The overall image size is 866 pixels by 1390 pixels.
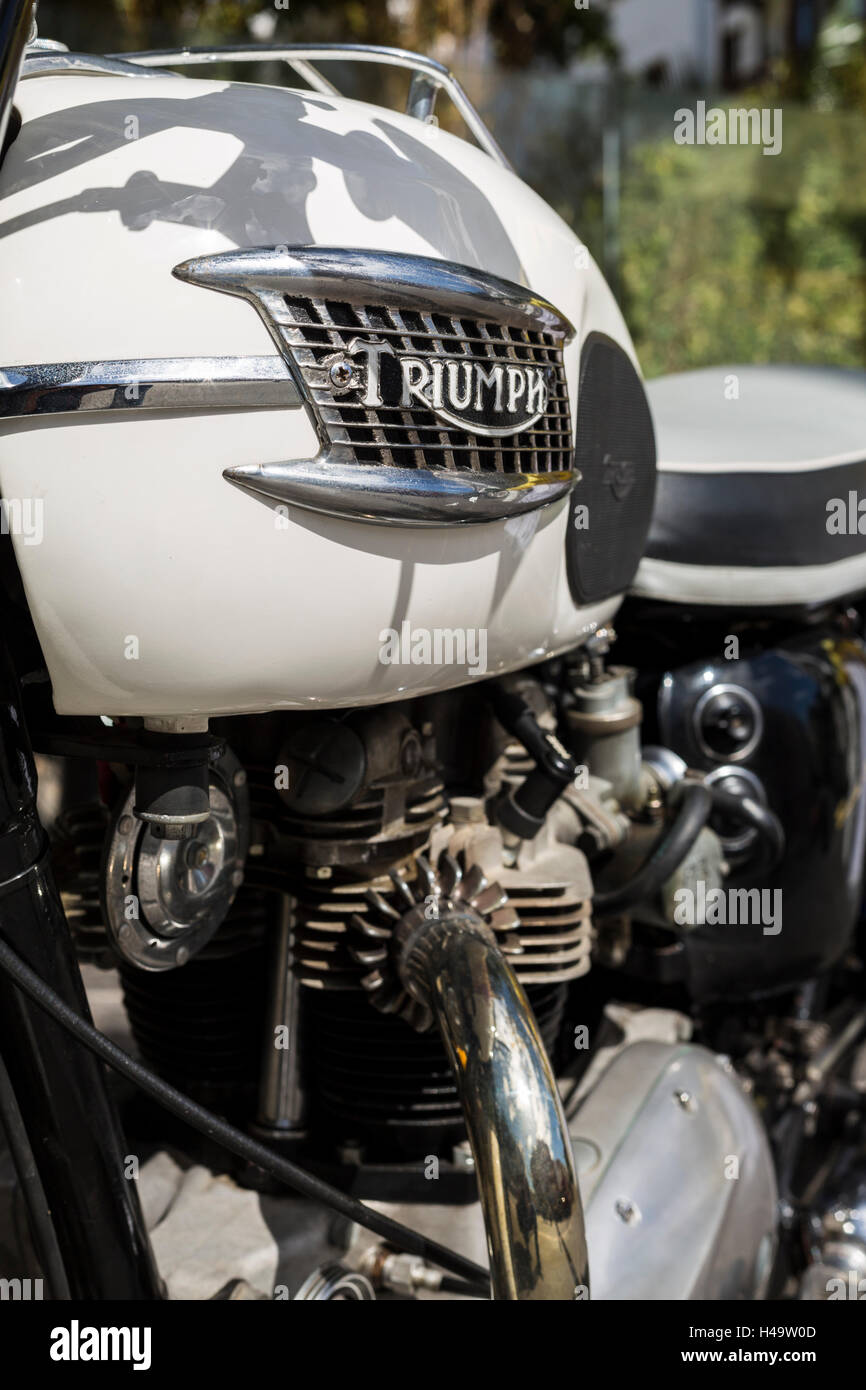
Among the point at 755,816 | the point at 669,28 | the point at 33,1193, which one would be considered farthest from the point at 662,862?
the point at 669,28

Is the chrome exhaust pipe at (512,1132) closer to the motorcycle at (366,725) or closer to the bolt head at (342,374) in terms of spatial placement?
the motorcycle at (366,725)

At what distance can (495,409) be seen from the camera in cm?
86

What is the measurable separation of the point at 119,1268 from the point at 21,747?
0.40 meters

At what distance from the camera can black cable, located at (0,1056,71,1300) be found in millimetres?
889

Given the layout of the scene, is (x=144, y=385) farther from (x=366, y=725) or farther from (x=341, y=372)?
(x=366, y=725)

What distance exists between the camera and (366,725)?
3.38 ft

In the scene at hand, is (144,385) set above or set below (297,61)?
below

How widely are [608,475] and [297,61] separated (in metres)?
0.44

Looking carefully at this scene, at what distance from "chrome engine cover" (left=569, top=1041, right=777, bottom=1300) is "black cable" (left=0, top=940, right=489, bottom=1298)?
18 cm

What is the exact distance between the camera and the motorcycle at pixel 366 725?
0.74 m

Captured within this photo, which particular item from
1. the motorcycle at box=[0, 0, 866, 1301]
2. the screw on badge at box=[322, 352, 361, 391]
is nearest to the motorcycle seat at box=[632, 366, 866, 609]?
the motorcycle at box=[0, 0, 866, 1301]

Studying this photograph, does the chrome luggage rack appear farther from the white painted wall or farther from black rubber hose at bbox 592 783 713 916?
the white painted wall
